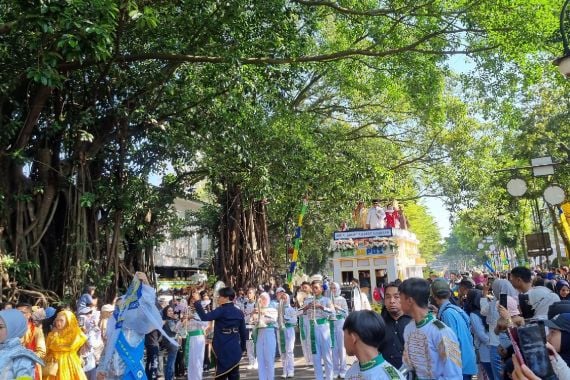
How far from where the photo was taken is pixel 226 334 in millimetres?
6738

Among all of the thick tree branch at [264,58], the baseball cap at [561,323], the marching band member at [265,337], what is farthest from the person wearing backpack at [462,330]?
the thick tree branch at [264,58]

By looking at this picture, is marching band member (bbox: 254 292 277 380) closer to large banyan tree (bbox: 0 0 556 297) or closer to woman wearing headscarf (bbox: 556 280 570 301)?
large banyan tree (bbox: 0 0 556 297)

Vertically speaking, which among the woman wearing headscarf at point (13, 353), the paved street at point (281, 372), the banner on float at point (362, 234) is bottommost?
the paved street at point (281, 372)

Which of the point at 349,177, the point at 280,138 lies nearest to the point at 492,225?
the point at 349,177

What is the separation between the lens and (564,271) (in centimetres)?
1334

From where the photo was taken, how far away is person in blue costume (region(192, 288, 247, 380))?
263 inches

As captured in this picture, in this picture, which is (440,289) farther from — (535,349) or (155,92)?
(155,92)

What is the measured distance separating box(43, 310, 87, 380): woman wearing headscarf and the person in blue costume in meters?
1.56

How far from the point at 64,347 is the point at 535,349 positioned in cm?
595

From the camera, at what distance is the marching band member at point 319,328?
894cm

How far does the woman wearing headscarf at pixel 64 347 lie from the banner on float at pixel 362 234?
33.3ft

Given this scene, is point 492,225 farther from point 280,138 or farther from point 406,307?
point 406,307

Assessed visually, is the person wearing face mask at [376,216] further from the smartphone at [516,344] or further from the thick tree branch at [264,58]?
the smartphone at [516,344]

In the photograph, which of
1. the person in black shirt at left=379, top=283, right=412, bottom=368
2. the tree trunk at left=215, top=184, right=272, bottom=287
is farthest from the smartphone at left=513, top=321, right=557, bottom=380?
the tree trunk at left=215, top=184, right=272, bottom=287
